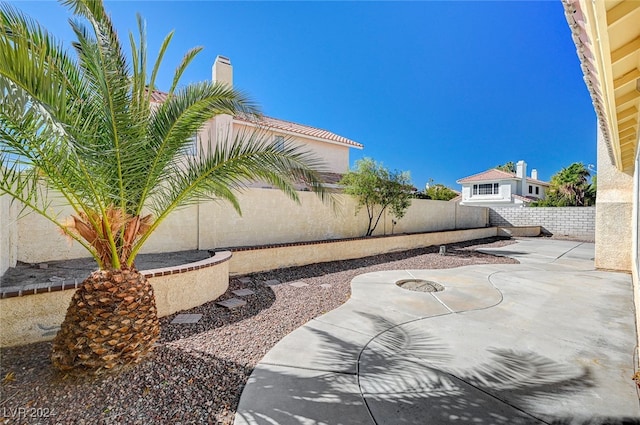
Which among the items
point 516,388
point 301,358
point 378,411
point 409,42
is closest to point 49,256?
point 301,358

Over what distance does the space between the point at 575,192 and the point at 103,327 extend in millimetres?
35670

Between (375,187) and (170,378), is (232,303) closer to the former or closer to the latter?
(170,378)

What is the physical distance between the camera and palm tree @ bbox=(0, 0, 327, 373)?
237 centimetres

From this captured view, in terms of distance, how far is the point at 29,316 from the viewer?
3.79 m

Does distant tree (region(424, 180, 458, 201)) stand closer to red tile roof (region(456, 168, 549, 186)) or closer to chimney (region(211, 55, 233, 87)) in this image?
red tile roof (region(456, 168, 549, 186))

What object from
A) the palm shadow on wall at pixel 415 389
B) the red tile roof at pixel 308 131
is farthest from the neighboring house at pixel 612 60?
the red tile roof at pixel 308 131

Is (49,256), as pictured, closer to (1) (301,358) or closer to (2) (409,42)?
(1) (301,358)

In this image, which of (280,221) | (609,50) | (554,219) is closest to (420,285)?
(280,221)

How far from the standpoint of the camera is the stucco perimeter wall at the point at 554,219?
1875cm

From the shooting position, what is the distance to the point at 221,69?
11.5 metres

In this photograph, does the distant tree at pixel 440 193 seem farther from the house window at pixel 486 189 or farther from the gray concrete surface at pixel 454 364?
the gray concrete surface at pixel 454 364

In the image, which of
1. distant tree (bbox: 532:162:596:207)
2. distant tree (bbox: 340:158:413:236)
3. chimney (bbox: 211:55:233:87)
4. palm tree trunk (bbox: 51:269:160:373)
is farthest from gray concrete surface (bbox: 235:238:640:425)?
distant tree (bbox: 532:162:596:207)

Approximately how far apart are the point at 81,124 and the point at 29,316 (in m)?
2.76

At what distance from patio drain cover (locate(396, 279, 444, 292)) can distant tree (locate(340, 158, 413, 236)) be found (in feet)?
17.0
